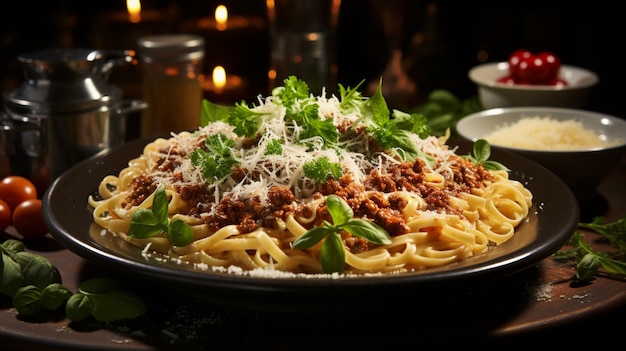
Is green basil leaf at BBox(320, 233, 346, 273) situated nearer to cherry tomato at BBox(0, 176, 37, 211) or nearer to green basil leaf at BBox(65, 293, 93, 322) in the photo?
green basil leaf at BBox(65, 293, 93, 322)

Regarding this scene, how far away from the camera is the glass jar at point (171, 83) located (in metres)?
4.59

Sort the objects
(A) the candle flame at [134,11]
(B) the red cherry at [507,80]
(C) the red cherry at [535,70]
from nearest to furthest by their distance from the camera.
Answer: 1. (C) the red cherry at [535,70]
2. (B) the red cherry at [507,80]
3. (A) the candle flame at [134,11]

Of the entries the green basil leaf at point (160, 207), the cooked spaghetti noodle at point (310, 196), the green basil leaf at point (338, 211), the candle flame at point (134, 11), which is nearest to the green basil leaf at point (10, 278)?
the cooked spaghetti noodle at point (310, 196)

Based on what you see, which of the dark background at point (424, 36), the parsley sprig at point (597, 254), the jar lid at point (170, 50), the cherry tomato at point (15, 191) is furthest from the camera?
the dark background at point (424, 36)

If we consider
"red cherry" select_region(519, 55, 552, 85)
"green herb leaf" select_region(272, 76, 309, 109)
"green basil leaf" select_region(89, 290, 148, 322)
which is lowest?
"green basil leaf" select_region(89, 290, 148, 322)

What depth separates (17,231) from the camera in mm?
3412

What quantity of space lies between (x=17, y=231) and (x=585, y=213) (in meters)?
2.41

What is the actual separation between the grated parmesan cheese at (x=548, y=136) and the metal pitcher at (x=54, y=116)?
6.30 feet

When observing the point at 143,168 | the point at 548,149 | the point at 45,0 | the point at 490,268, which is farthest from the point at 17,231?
the point at 45,0

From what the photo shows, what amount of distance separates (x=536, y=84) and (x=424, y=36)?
2435 mm

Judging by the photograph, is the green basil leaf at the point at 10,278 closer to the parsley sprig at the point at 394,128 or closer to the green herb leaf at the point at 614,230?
the parsley sprig at the point at 394,128

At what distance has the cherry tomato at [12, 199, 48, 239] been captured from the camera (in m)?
3.35

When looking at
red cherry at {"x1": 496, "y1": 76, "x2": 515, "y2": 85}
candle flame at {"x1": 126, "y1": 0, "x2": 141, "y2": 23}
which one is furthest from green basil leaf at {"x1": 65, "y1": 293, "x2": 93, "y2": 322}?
candle flame at {"x1": 126, "y1": 0, "x2": 141, "y2": 23}

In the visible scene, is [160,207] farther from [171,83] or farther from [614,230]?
[171,83]
